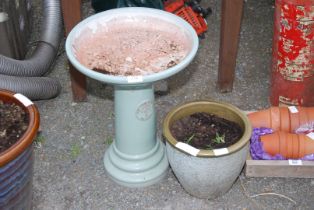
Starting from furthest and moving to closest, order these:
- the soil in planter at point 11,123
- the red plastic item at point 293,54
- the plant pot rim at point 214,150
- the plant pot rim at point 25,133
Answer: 1. the red plastic item at point 293,54
2. the plant pot rim at point 214,150
3. the soil in planter at point 11,123
4. the plant pot rim at point 25,133

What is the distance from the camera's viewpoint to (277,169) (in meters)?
2.64

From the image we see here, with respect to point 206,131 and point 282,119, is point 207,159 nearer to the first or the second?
point 206,131

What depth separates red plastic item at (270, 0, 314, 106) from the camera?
2.68 metres

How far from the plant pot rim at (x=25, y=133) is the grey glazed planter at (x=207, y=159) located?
1.98 ft

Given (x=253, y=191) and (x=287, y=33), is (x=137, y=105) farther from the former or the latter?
(x=287, y=33)

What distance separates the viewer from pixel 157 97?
3.22 metres

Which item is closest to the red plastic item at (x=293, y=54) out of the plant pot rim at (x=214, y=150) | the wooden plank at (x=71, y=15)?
the plant pot rim at (x=214, y=150)

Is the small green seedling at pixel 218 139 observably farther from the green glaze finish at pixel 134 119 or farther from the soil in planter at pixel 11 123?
the soil in planter at pixel 11 123

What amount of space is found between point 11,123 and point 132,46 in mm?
638

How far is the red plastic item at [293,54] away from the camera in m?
2.68

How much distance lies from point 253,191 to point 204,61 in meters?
1.15

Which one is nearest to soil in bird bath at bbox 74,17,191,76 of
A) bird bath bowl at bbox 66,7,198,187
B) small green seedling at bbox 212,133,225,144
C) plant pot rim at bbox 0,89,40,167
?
bird bath bowl at bbox 66,7,198,187

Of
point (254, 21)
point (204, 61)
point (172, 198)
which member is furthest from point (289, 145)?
point (254, 21)

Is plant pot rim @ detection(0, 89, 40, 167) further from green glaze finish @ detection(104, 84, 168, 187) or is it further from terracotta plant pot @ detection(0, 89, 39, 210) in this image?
green glaze finish @ detection(104, 84, 168, 187)
